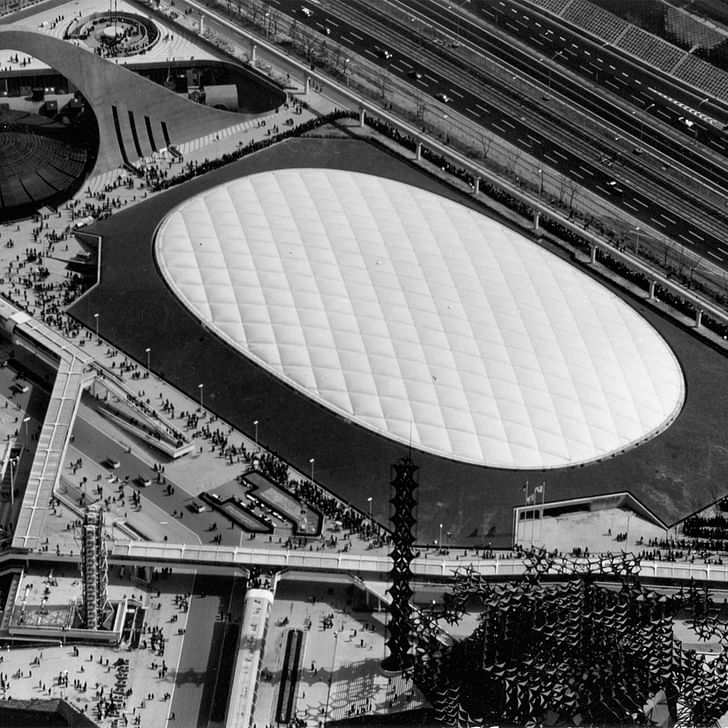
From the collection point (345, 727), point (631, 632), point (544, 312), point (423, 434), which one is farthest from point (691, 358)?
point (345, 727)

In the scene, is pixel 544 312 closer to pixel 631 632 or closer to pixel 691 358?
pixel 691 358

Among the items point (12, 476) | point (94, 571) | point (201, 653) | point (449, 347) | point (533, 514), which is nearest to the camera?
point (94, 571)

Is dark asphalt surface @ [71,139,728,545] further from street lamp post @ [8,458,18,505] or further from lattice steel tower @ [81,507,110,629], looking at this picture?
lattice steel tower @ [81,507,110,629]

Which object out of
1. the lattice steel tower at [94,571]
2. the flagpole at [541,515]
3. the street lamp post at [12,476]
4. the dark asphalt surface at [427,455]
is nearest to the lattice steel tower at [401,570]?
the dark asphalt surface at [427,455]

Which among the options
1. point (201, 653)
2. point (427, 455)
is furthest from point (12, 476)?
point (427, 455)

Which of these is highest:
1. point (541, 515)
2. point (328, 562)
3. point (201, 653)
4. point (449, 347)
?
point (449, 347)

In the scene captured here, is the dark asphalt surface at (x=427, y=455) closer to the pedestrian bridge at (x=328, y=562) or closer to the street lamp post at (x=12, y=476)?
the pedestrian bridge at (x=328, y=562)

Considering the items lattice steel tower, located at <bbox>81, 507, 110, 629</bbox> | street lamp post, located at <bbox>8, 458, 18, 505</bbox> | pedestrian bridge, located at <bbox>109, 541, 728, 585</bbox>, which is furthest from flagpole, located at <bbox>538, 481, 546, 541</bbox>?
street lamp post, located at <bbox>8, 458, 18, 505</bbox>

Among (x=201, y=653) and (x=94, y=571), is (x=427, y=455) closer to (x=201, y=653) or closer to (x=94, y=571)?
(x=201, y=653)
